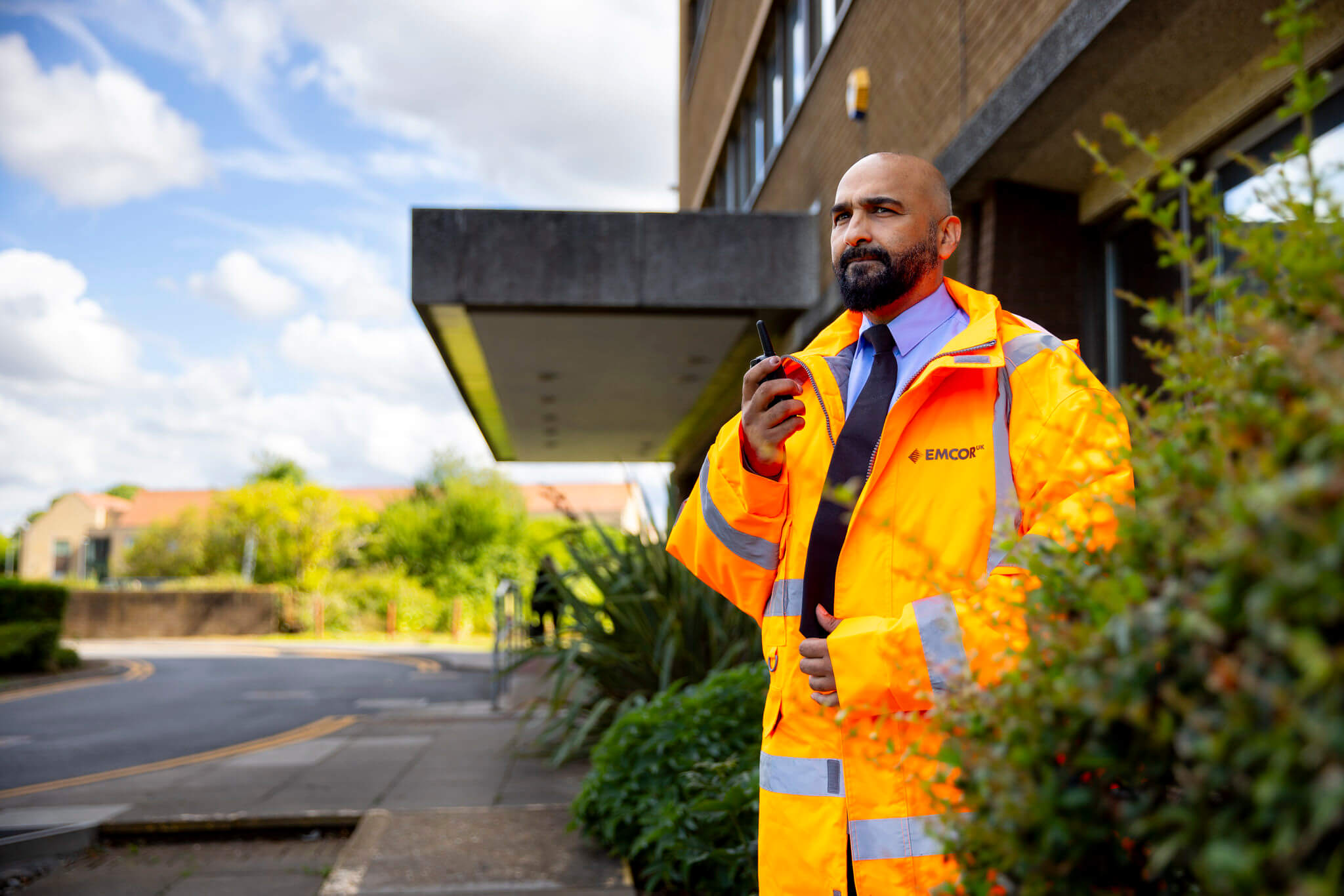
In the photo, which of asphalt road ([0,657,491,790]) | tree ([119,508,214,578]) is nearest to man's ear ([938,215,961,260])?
asphalt road ([0,657,491,790])

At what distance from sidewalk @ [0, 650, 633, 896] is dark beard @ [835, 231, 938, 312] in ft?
8.52

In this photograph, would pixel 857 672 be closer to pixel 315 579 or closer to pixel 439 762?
pixel 439 762

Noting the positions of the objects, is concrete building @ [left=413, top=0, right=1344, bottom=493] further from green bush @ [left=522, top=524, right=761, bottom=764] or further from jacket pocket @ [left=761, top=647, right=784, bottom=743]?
green bush @ [left=522, top=524, right=761, bottom=764]

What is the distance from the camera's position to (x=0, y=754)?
838 centimetres

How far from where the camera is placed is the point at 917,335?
6.74 feet

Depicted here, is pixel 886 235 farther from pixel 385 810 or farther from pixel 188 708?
pixel 188 708

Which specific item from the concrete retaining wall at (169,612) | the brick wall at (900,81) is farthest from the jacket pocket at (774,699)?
the concrete retaining wall at (169,612)

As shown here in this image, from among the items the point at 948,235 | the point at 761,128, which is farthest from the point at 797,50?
the point at 948,235

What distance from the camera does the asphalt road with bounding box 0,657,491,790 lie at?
8.29m

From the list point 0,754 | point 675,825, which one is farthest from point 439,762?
point 0,754

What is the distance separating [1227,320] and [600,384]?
11677 mm

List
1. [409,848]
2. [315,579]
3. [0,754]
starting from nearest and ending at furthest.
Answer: [409,848]
[0,754]
[315,579]

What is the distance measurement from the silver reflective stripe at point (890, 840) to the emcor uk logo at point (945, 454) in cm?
60

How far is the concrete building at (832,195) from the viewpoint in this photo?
4.03 metres
